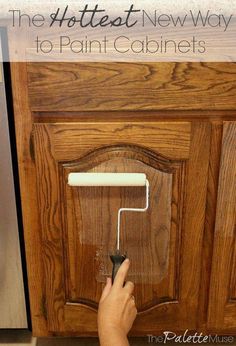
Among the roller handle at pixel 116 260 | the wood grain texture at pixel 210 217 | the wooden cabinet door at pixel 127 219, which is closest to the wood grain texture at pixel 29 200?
the wooden cabinet door at pixel 127 219

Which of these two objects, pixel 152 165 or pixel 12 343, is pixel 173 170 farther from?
pixel 12 343

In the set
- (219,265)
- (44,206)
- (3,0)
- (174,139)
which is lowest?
(219,265)

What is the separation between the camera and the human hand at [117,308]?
718 mm

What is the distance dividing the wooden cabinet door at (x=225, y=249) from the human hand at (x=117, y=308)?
202mm

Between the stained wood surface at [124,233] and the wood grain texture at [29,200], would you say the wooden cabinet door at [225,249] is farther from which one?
the wood grain texture at [29,200]

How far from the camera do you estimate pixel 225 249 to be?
88 cm

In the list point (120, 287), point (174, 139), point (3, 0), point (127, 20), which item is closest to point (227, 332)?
point (120, 287)

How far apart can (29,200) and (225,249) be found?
15.3 inches

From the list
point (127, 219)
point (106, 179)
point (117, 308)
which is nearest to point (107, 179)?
point (106, 179)

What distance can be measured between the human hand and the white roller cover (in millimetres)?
142

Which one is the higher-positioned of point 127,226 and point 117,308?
point 127,226

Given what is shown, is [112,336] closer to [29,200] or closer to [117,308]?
[117,308]

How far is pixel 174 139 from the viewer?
2.56 ft

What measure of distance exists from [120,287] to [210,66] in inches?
15.7
